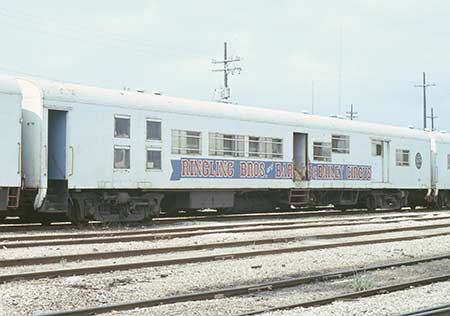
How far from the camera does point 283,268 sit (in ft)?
34.0

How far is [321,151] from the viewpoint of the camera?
22859mm

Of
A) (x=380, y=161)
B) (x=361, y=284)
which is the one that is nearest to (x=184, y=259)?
Result: (x=361, y=284)

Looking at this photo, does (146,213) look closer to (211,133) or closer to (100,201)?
(100,201)

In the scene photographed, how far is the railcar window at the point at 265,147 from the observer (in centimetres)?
2038

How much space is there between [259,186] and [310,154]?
106 inches

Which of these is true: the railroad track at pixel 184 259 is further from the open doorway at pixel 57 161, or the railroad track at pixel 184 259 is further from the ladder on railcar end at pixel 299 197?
the ladder on railcar end at pixel 299 197

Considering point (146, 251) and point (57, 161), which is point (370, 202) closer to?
point (57, 161)

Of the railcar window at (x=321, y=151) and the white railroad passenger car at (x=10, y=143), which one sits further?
the railcar window at (x=321, y=151)

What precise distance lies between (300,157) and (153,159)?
653 centimetres

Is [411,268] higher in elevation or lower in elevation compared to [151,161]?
lower

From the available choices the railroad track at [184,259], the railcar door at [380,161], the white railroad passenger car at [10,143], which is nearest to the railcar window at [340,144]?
the railcar door at [380,161]

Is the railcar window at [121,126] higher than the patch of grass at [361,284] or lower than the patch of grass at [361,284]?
higher

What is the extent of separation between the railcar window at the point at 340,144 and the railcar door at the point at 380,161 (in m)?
1.56

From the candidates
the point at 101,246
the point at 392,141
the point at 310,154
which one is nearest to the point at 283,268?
the point at 101,246
